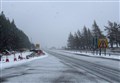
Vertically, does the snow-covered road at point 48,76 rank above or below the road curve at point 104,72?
below

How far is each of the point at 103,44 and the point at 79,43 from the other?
299ft

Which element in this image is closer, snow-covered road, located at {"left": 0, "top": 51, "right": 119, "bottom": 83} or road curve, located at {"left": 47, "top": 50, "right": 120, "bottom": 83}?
snow-covered road, located at {"left": 0, "top": 51, "right": 119, "bottom": 83}

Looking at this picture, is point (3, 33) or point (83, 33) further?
point (83, 33)

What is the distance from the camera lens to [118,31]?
108375 millimetres

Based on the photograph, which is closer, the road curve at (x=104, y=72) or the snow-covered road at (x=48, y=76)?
the snow-covered road at (x=48, y=76)

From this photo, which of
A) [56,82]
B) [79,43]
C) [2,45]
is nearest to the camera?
[56,82]

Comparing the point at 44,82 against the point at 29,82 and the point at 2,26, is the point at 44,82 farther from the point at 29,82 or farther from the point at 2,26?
the point at 2,26

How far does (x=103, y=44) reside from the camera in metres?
66.9

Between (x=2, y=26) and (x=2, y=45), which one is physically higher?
(x=2, y=26)

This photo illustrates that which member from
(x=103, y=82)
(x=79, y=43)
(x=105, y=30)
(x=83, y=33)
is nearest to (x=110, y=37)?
(x=105, y=30)

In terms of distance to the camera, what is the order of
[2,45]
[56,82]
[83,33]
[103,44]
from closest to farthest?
[56,82]
[103,44]
[2,45]
[83,33]

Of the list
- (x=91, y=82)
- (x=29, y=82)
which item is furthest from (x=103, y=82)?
(x=29, y=82)

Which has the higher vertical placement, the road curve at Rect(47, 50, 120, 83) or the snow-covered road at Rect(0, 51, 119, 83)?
the road curve at Rect(47, 50, 120, 83)

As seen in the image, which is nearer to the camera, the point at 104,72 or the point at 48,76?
the point at 48,76
